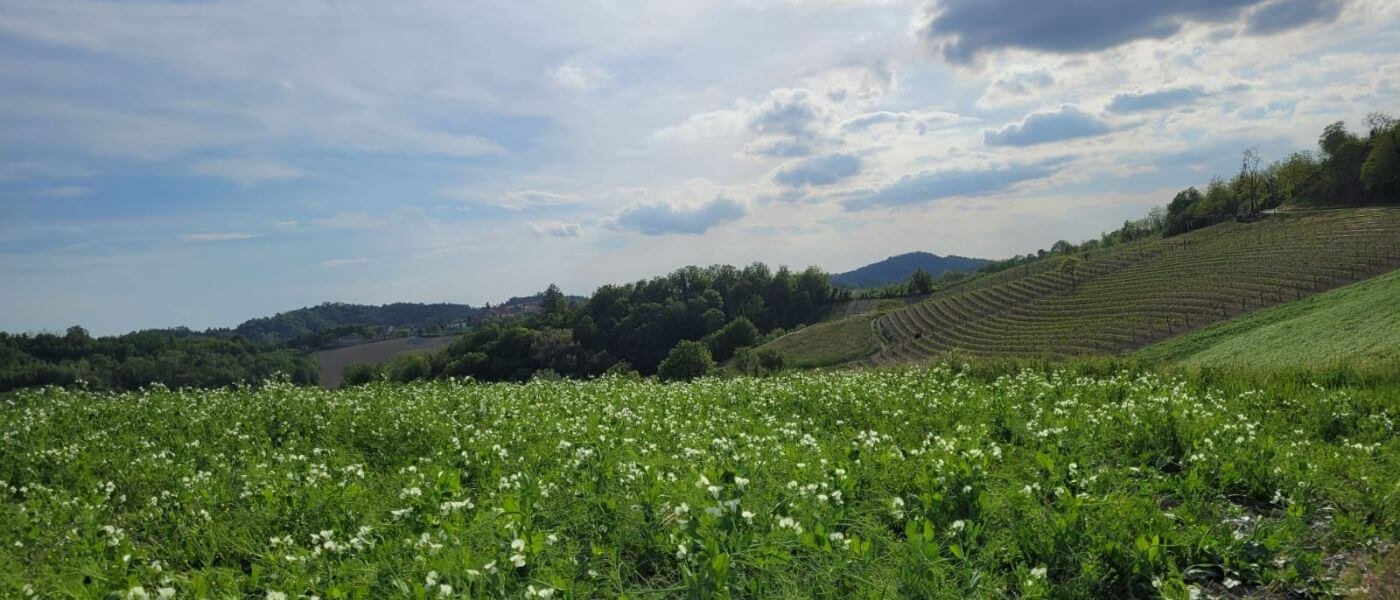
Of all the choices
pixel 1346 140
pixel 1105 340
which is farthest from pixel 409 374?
pixel 1346 140

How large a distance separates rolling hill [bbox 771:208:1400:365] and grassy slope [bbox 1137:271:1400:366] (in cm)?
373

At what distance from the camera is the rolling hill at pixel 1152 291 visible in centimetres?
4531

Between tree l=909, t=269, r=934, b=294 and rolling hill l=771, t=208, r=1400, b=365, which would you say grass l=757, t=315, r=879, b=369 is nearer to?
rolling hill l=771, t=208, r=1400, b=365

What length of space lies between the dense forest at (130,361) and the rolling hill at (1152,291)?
50.5 metres

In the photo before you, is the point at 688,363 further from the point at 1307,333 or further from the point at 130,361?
the point at 130,361

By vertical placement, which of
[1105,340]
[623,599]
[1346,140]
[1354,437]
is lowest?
[1105,340]

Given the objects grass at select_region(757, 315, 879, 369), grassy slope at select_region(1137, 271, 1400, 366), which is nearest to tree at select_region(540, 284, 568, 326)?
grass at select_region(757, 315, 879, 369)

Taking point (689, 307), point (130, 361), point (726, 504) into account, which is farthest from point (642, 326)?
point (726, 504)

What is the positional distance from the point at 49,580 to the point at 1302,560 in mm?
8654

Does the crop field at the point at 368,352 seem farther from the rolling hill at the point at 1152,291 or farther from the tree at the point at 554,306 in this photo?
the rolling hill at the point at 1152,291

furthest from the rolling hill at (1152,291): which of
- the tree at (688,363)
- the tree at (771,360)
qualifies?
the tree at (688,363)

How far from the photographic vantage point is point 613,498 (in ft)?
18.5

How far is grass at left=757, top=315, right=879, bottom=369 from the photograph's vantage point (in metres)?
76.9

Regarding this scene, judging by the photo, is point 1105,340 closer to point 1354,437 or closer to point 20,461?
point 1354,437
